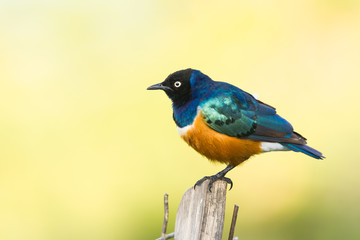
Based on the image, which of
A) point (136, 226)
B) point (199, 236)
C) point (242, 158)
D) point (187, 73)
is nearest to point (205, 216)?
point (199, 236)

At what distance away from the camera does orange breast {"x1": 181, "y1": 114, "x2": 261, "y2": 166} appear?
522 cm

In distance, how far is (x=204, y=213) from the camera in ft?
13.5

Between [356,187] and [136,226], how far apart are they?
129 inches

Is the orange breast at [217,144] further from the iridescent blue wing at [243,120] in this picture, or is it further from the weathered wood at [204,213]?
the weathered wood at [204,213]

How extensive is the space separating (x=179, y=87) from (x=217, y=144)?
657 millimetres

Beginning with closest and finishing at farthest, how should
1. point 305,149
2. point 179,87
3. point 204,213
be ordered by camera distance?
point 204,213, point 305,149, point 179,87

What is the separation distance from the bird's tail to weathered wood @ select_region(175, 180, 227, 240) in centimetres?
123

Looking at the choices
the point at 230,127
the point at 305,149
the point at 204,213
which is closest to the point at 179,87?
the point at 230,127

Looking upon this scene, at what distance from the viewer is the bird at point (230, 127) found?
5.21 meters

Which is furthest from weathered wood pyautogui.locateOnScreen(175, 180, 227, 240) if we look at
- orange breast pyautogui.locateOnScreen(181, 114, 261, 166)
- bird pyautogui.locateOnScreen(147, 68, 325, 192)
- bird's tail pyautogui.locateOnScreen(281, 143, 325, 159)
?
bird's tail pyautogui.locateOnScreen(281, 143, 325, 159)

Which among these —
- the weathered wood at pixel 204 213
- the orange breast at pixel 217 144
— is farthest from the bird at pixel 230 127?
the weathered wood at pixel 204 213

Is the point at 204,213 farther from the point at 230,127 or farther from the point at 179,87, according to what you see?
the point at 179,87

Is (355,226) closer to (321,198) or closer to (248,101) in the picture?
(321,198)

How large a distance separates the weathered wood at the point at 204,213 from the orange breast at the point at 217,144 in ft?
3.32
